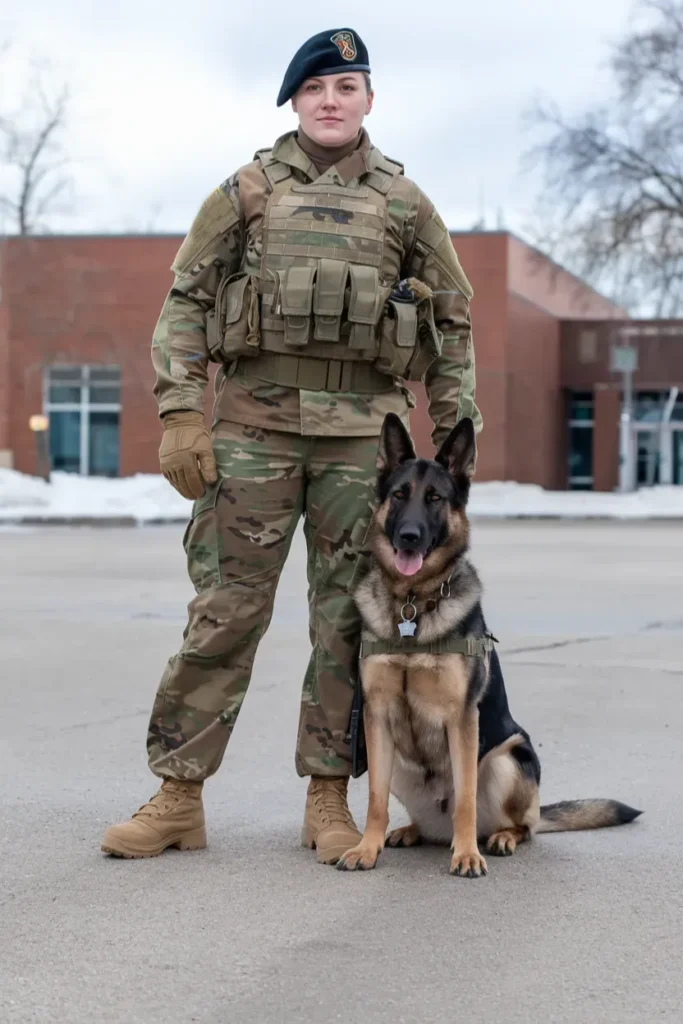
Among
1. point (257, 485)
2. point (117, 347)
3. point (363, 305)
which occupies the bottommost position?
point (257, 485)

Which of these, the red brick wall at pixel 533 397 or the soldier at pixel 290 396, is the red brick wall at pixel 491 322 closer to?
the red brick wall at pixel 533 397

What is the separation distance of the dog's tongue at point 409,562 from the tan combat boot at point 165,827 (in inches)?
37.0

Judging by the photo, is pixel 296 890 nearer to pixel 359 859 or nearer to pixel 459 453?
pixel 359 859

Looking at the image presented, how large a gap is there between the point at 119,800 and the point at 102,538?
16.3 metres

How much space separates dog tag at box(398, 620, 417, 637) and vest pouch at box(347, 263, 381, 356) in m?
0.85

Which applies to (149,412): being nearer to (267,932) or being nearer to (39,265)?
(39,265)

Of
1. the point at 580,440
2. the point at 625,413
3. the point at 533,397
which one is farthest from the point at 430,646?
the point at 580,440

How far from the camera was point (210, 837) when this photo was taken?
188 inches

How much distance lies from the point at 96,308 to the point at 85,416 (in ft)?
9.86

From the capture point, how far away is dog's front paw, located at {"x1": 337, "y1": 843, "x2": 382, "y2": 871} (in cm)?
434

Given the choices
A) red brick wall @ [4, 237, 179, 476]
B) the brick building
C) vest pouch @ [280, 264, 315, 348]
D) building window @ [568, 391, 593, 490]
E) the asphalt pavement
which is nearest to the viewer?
the asphalt pavement

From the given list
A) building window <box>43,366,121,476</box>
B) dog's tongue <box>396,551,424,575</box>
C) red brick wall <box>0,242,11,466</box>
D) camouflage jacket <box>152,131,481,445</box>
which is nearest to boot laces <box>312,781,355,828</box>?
dog's tongue <box>396,551,424,575</box>

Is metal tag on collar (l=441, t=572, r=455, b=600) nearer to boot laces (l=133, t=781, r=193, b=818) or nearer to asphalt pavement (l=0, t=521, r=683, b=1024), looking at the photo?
asphalt pavement (l=0, t=521, r=683, b=1024)

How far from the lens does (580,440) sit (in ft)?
151
